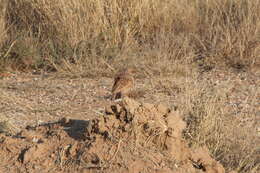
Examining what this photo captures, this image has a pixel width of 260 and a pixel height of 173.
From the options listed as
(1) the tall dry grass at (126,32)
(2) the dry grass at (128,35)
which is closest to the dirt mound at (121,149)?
(2) the dry grass at (128,35)

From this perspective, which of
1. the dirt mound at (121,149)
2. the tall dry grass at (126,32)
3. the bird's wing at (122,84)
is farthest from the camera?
the tall dry grass at (126,32)

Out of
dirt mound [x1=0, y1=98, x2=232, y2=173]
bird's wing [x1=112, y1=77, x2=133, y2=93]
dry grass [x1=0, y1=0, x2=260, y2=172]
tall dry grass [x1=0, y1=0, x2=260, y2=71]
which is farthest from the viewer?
tall dry grass [x1=0, y1=0, x2=260, y2=71]

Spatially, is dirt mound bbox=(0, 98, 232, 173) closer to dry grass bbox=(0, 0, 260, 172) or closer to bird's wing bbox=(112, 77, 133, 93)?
bird's wing bbox=(112, 77, 133, 93)

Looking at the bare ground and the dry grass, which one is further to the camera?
the dry grass

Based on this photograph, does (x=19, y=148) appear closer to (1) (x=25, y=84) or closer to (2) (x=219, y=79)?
(1) (x=25, y=84)

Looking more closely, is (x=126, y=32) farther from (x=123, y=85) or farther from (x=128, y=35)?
(x=123, y=85)

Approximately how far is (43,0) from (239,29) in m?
2.99

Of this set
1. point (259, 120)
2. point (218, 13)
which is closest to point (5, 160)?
point (259, 120)

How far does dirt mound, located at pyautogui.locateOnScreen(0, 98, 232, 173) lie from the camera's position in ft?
11.8

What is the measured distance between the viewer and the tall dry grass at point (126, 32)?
25.4ft

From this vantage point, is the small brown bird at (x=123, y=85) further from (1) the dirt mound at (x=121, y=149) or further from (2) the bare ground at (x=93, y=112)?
(1) the dirt mound at (x=121, y=149)

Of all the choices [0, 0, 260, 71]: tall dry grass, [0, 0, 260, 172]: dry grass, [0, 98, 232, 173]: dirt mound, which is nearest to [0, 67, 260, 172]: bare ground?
[0, 98, 232, 173]: dirt mound

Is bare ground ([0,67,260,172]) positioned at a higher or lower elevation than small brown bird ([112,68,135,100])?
lower

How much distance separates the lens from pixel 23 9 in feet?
28.4
